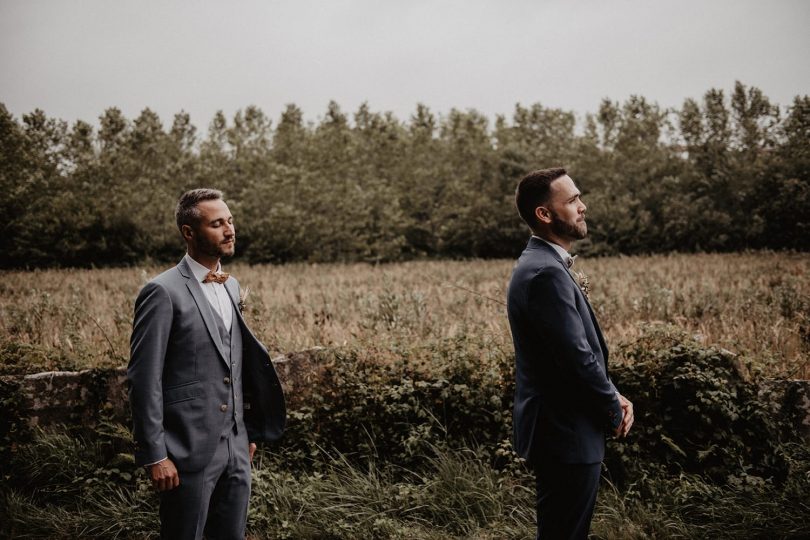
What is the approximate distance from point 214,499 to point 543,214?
2.29 metres

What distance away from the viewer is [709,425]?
14.6 feet

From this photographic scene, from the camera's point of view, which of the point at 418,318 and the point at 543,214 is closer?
the point at 543,214

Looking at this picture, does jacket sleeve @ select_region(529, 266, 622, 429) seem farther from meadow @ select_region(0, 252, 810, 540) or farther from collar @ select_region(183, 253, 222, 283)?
meadow @ select_region(0, 252, 810, 540)

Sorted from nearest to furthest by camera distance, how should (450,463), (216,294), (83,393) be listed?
1. (216,294)
2. (450,463)
3. (83,393)

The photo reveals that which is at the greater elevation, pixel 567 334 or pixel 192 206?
pixel 192 206

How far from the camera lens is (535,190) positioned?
273 cm

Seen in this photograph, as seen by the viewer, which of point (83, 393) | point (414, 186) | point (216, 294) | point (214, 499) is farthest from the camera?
point (414, 186)

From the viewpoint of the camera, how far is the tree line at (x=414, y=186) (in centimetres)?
2712

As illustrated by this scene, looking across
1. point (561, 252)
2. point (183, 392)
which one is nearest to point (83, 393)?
point (183, 392)

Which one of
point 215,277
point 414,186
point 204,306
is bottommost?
point 204,306

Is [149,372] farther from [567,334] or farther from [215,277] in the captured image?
[567,334]

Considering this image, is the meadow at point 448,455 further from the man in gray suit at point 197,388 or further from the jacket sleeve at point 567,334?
the jacket sleeve at point 567,334

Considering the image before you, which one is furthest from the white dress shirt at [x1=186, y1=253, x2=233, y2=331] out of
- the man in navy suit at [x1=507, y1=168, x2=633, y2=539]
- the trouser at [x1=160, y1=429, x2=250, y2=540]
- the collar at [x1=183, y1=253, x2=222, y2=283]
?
the man in navy suit at [x1=507, y1=168, x2=633, y2=539]

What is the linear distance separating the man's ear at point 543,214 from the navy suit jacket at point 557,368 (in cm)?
11
